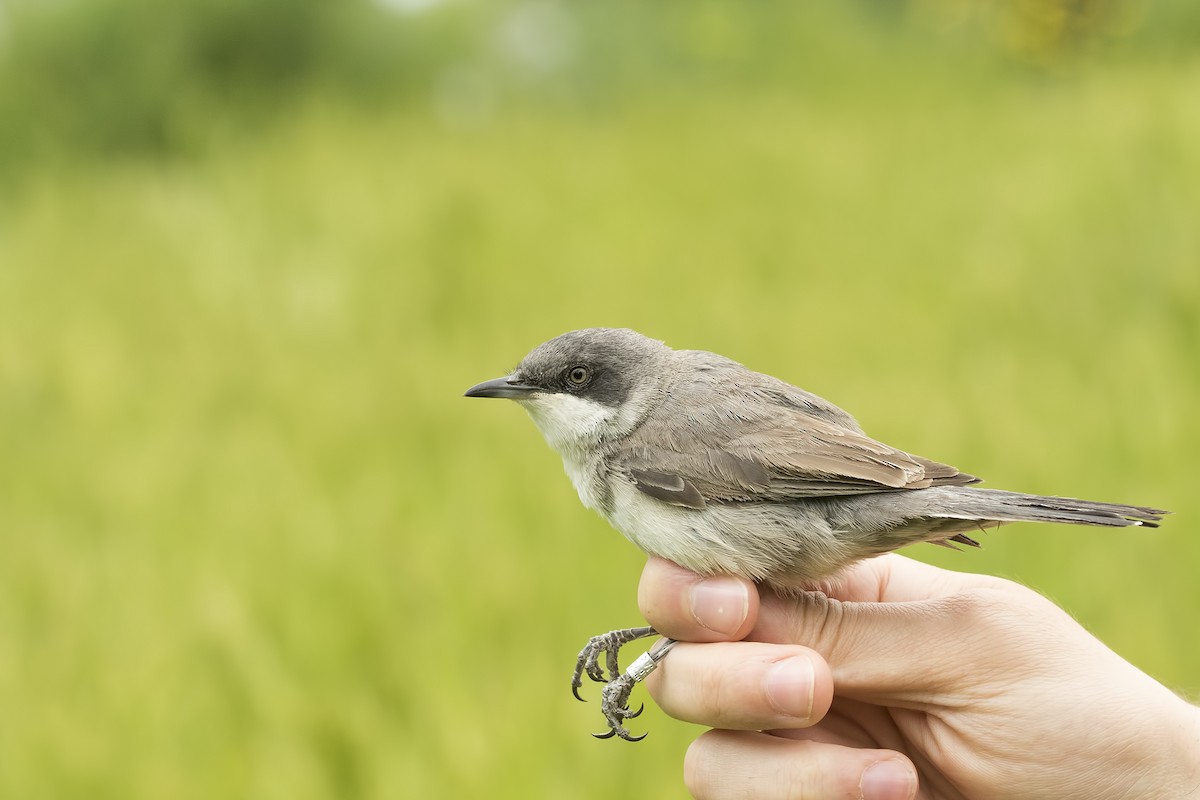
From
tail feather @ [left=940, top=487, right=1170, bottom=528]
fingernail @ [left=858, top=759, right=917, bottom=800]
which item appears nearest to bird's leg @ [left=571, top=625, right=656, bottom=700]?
fingernail @ [left=858, top=759, right=917, bottom=800]

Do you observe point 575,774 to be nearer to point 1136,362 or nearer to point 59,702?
point 59,702

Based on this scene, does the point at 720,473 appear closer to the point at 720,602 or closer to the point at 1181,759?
the point at 720,602

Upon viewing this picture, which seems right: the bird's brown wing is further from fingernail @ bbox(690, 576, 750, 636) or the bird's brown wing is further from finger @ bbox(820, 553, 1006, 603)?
finger @ bbox(820, 553, 1006, 603)

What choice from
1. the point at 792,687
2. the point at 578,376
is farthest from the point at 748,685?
the point at 578,376

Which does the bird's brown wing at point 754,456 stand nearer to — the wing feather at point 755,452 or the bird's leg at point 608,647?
the wing feather at point 755,452

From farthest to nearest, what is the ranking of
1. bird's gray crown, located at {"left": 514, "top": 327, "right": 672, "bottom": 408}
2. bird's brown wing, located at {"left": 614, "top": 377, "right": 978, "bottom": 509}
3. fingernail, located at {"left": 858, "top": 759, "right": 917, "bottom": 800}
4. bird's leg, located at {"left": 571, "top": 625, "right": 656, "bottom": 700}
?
bird's gray crown, located at {"left": 514, "top": 327, "right": 672, "bottom": 408} < bird's leg, located at {"left": 571, "top": 625, "right": 656, "bottom": 700} < bird's brown wing, located at {"left": 614, "top": 377, "right": 978, "bottom": 509} < fingernail, located at {"left": 858, "top": 759, "right": 917, "bottom": 800}

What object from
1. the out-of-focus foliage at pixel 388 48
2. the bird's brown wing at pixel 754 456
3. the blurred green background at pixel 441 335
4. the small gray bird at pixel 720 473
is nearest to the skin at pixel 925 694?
the small gray bird at pixel 720 473
